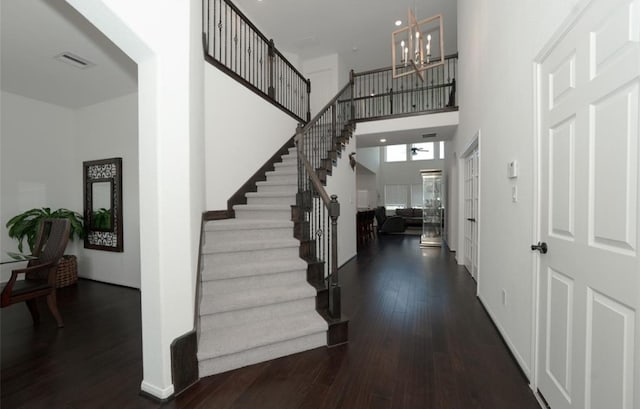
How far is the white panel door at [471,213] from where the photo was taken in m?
3.93

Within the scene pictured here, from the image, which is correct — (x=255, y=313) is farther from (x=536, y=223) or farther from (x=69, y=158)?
(x=69, y=158)

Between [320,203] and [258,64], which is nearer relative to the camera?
[320,203]

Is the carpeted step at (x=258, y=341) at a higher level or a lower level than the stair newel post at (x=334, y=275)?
lower

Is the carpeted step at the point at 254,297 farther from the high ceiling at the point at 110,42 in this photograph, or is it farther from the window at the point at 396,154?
the window at the point at 396,154

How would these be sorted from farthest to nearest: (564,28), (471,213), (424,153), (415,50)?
(424,153) < (471,213) < (415,50) < (564,28)

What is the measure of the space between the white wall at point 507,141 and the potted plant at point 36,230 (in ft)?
19.1

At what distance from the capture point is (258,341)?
6.81 feet

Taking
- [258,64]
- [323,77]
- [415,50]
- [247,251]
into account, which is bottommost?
[247,251]

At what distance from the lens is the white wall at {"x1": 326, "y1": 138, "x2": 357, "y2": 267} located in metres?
4.80

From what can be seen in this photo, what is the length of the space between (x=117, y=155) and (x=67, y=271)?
79.4 inches

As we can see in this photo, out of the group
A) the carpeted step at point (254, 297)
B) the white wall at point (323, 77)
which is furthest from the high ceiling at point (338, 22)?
the carpeted step at point (254, 297)

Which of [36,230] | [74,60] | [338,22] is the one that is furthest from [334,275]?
[338,22]

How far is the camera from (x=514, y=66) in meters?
2.11

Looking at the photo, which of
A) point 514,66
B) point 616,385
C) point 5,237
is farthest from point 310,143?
point 5,237
